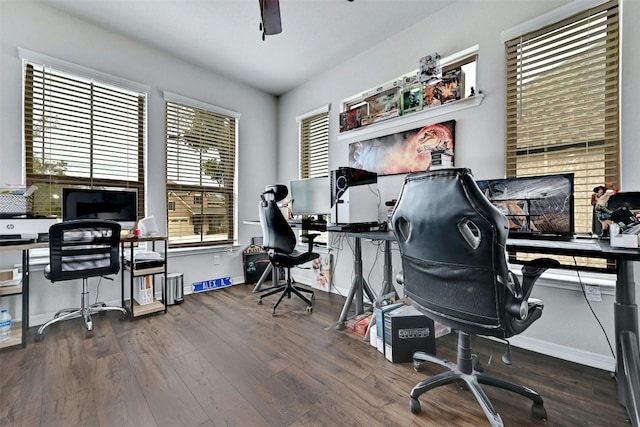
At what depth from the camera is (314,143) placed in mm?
3795

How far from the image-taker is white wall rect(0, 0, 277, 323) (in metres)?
2.33

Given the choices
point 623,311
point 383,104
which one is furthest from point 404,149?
point 623,311

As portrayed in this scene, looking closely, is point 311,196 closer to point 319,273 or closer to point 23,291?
point 319,273

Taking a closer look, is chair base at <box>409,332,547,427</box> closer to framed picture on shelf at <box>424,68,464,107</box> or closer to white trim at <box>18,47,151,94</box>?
framed picture on shelf at <box>424,68,464,107</box>

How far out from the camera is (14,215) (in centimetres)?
207

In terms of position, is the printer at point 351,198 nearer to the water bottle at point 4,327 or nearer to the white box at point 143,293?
the white box at point 143,293

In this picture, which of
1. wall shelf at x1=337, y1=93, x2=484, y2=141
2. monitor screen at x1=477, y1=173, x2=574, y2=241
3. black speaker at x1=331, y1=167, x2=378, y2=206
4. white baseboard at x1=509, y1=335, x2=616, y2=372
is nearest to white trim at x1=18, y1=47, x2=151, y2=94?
wall shelf at x1=337, y1=93, x2=484, y2=141

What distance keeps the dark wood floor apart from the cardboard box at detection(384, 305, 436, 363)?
8 cm

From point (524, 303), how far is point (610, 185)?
1180mm

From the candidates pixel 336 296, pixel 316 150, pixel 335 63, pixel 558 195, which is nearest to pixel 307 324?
pixel 336 296

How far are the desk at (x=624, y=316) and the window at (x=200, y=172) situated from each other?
3348 millimetres

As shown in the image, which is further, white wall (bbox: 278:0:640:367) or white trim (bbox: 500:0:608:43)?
white trim (bbox: 500:0:608:43)

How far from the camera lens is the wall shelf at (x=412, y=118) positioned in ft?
7.53

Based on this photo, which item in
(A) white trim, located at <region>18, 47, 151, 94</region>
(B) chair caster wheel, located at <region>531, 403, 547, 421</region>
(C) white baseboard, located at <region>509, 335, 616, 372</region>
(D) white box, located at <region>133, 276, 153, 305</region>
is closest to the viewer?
(B) chair caster wheel, located at <region>531, 403, 547, 421</region>
